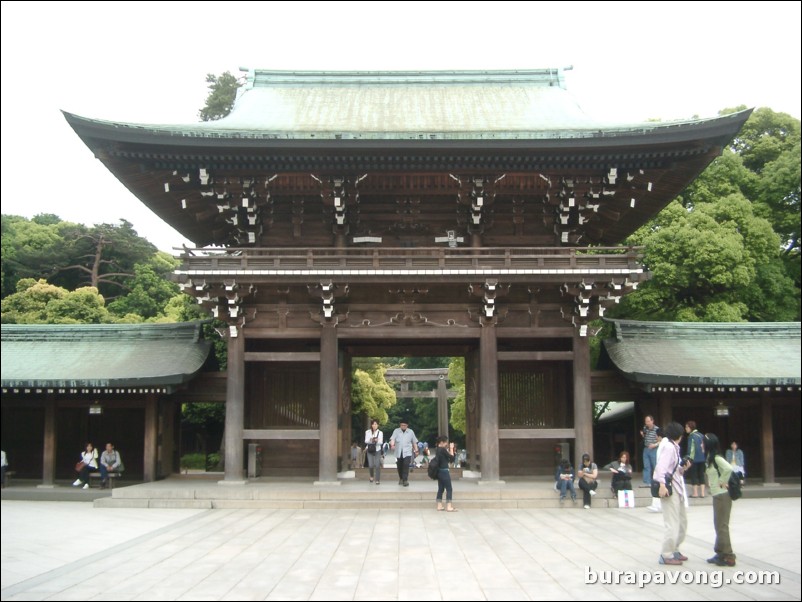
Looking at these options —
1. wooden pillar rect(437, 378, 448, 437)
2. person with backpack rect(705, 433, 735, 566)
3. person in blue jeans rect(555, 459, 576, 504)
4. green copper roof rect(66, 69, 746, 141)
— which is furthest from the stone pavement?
wooden pillar rect(437, 378, 448, 437)

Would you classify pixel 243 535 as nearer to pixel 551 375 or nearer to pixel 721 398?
pixel 551 375

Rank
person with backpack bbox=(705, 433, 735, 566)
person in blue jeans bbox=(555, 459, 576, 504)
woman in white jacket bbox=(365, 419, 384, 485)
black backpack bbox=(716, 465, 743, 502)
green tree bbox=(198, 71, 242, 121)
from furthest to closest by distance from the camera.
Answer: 1. green tree bbox=(198, 71, 242, 121)
2. woman in white jacket bbox=(365, 419, 384, 485)
3. person in blue jeans bbox=(555, 459, 576, 504)
4. person with backpack bbox=(705, 433, 735, 566)
5. black backpack bbox=(716, 465, 743, 502)

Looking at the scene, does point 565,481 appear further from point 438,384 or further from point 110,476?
point 438,384

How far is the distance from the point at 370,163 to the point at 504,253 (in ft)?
14.4

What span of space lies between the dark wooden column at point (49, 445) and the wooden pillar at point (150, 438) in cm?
247

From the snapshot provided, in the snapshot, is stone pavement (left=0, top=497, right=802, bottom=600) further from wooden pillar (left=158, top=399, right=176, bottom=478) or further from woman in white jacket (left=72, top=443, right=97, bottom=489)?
wooden pillar (left=158, top=399, right=176, bottom=478)

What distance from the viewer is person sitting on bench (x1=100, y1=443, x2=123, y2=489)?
1836cm

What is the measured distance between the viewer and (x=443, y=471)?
14.8m

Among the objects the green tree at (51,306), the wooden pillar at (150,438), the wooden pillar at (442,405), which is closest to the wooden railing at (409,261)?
the wooden pillar at (150,438)

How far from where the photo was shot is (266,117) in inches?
824

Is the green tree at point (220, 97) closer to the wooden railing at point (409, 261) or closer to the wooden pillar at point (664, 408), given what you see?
the wooden railing at point (409, 261)

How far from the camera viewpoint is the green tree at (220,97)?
4762 cm

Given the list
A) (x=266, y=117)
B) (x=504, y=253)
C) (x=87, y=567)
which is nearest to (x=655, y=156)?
(x=504, y=253)

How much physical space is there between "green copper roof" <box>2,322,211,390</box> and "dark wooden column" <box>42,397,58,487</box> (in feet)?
3.11
